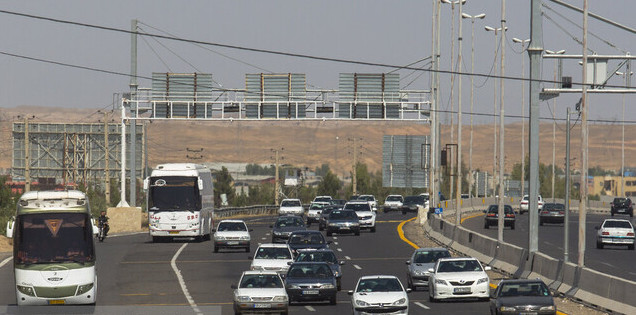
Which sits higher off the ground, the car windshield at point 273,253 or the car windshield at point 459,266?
the car windshield at point 459,266

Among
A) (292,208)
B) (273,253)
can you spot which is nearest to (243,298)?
(273,253)

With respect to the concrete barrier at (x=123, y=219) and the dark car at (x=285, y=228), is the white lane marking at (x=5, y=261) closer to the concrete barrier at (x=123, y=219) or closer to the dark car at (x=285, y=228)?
the dark car at (x=285, y=228)

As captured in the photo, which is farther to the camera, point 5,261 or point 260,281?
point 5,261

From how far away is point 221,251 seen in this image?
56375 millimetres

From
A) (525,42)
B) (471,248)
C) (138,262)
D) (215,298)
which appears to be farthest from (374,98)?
(215,298)

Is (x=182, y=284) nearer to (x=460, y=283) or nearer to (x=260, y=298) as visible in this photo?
(x=260, y=298)

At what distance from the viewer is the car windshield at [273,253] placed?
40.5 metres

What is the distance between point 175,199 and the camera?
189 feet

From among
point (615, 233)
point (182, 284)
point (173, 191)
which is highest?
point (173, 191)

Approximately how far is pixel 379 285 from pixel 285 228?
93.2 feet

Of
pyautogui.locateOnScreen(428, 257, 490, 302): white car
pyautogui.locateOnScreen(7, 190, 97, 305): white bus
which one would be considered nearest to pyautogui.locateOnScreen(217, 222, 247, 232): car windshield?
pyautogui.locateOnScreen(428, 257, 490, 302): white car

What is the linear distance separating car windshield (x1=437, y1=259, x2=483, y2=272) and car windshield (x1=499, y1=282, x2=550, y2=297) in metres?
5.76

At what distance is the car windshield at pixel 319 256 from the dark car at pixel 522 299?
1073 centimetres

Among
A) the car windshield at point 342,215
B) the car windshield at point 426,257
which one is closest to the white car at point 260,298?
the car windshield at point 426,257
